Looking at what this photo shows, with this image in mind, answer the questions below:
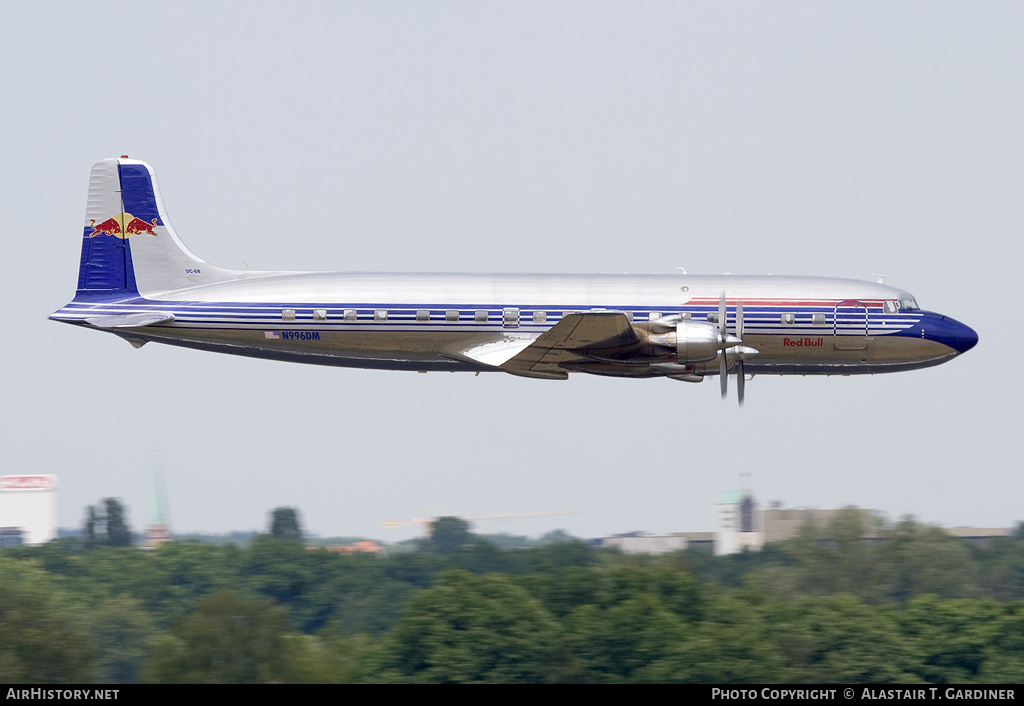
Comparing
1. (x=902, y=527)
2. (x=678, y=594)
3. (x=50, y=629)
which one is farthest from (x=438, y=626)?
(x=902, y=527)

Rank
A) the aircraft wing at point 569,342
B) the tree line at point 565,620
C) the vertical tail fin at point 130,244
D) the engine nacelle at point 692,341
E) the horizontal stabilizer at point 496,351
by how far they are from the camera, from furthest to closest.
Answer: the tree line at point 565,620, the vertical tail fin at point 130,244, the horizontal stabilizer at point 496,351, the engine nacelle at point 692,341, the aircraft wing at point 569,342

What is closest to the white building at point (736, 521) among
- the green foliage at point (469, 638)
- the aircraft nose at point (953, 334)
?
the green foliage at point (469, 638)

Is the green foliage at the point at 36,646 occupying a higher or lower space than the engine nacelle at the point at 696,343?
lower

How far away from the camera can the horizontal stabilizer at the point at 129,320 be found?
119 feet

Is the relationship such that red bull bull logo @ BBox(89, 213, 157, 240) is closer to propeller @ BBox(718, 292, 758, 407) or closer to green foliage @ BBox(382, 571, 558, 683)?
propeller @ BBox(718, 292, 758, 407)

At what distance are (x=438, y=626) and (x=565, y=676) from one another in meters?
6.47

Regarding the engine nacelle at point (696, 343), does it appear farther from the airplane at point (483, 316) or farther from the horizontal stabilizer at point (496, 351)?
the horizontal stabilizer at point (496, 351)

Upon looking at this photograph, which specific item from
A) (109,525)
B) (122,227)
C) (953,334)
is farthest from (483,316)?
Answer: (109,525)

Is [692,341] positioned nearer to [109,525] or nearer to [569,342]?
[569,342]

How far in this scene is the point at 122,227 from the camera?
125 ft

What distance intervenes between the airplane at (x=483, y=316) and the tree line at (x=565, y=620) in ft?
68.7

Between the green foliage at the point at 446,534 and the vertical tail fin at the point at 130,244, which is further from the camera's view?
the green foliage at the point at 446,534

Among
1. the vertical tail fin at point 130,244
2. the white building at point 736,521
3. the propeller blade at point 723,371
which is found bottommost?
the white building at point 736,521

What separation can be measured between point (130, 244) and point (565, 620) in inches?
1266
